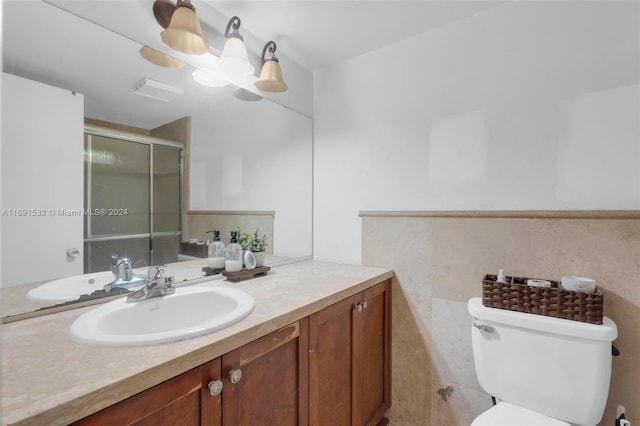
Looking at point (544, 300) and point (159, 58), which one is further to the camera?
point (159, 58)

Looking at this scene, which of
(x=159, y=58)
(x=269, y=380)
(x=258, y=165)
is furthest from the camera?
(x=258, y=165)

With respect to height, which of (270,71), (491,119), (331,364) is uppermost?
(270,71)

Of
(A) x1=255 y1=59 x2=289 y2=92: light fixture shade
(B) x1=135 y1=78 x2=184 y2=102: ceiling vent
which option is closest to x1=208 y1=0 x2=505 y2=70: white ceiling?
(A) x1=255 y1=59 x2=289 y2=92: light fixture shade

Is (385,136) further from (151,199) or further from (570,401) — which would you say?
(570,401)

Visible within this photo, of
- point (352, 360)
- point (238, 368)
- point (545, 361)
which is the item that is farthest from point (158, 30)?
point (545, 361)

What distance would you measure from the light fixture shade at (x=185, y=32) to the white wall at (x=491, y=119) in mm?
892

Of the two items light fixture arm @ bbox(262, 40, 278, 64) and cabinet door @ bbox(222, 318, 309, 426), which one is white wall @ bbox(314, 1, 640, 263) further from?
cabinet door @ bbox(222, 318, 309, 426)

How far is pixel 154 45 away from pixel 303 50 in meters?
0.86

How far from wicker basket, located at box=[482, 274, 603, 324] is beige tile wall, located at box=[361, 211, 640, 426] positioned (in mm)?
120

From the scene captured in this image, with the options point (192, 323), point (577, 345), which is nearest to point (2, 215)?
point (192, 323)

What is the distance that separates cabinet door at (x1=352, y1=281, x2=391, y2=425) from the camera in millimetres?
1433

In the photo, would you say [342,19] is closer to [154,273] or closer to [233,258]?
[233,258]

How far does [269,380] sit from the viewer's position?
0.99 meters

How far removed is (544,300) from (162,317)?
4.75 feet
